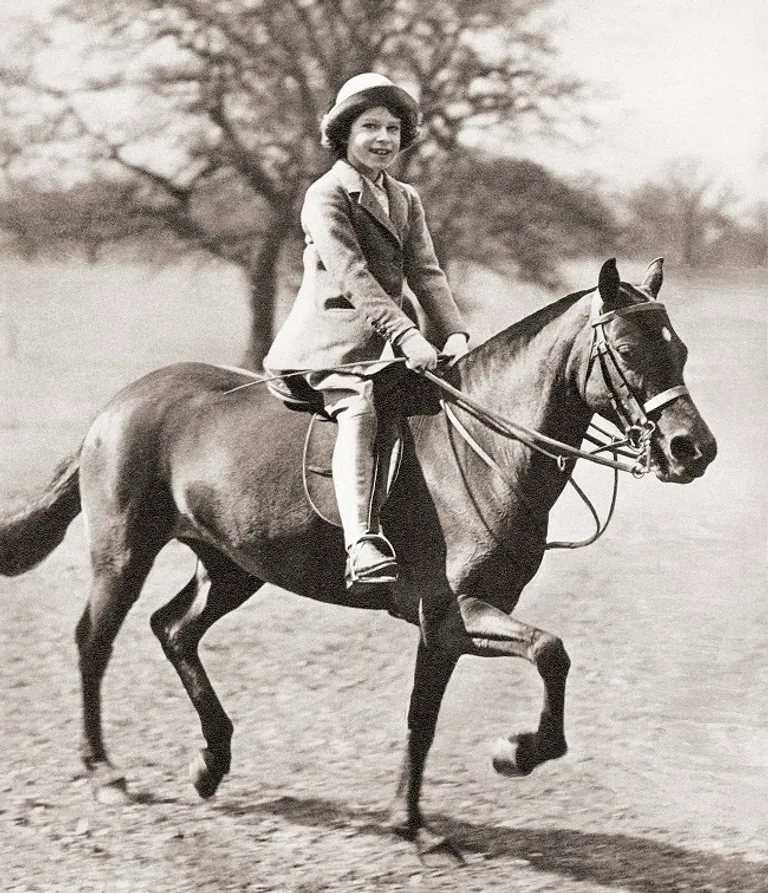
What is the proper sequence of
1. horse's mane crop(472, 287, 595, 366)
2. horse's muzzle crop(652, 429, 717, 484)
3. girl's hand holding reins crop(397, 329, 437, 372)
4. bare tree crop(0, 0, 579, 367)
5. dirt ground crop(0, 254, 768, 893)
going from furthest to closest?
bare tree crop(0, 0, 579, 367)
dirt ground crop(0, 254, 768, 893)
horse's mane crop(472, 287, 595, 366)
girl's hand holding reins crop(397, 329, 437, 372)
horse's muzzle crop(652, 429, 717, 484)

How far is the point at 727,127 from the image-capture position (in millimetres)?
4652

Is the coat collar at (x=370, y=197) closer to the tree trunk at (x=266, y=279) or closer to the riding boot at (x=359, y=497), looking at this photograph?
the riding boot at (x=359, y=497)

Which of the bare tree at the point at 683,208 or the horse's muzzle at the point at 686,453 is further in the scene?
the bare tree at the point at 683,208

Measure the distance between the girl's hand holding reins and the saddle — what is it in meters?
0.21

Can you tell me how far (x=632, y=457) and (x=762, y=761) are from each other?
4.90ft

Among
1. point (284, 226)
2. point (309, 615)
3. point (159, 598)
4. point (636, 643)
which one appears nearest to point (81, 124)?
point (284, 226)

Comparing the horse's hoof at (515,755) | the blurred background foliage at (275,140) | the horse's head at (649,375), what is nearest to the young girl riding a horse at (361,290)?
the horse's head at (649,375)

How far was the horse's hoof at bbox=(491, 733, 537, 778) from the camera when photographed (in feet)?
11.5

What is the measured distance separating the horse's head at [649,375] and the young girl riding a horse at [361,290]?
0.51 meters

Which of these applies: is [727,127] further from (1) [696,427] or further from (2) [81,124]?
(2) [81,124]

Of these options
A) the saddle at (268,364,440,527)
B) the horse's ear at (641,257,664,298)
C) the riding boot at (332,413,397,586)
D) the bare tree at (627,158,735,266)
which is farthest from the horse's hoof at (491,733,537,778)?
the bare tree at (627,158,735,266)

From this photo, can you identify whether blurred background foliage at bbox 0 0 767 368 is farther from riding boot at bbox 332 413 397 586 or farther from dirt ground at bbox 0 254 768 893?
riding boot at bbox 332 413 397 586

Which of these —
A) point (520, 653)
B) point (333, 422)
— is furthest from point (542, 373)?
point (520, 653)

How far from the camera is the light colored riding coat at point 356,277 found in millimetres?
3566
